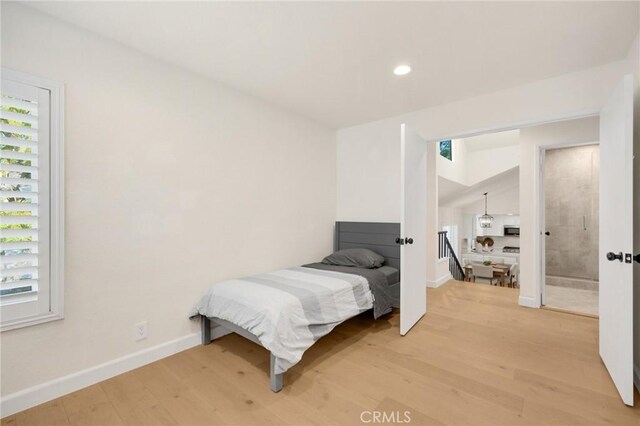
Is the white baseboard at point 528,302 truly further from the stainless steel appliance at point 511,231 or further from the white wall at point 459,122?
the stainless steel appliance at point 511,231

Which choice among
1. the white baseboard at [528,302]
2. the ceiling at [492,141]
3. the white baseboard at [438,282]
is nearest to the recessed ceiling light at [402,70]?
the white baseboard at [528,302]

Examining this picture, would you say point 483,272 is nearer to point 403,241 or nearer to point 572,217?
point 572,217

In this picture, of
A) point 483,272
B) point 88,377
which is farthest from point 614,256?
point 483,272

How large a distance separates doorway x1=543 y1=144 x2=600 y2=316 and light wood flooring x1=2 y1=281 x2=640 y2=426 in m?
3.17

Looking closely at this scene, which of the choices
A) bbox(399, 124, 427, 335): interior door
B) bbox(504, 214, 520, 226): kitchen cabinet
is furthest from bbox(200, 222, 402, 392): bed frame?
bbox(504, 214, 520, 226): kitchen cabinet

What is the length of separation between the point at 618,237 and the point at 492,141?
16.8ft

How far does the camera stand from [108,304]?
206cm

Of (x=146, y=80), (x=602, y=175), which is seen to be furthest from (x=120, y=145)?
(x=602, y=175)

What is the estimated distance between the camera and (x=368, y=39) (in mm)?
2045

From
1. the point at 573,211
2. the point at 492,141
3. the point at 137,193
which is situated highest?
the point at 492,141

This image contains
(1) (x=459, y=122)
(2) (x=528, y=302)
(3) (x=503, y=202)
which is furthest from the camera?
(3) (x=503, y=202)

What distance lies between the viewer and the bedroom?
5.84 feet

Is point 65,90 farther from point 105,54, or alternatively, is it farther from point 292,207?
point 292,207

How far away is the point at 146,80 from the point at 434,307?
3.81 meters
